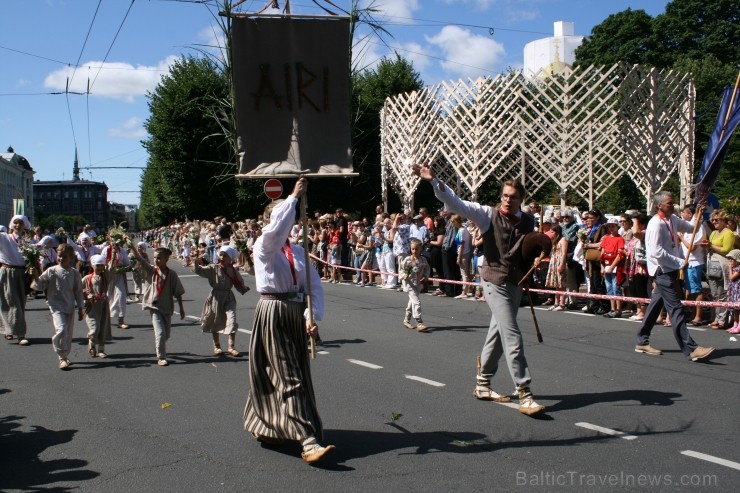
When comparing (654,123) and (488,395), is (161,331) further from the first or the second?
(654,123)

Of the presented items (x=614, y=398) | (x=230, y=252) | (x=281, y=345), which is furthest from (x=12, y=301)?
(x=614, y=398)

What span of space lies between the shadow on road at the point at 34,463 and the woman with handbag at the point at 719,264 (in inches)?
Answer: 359

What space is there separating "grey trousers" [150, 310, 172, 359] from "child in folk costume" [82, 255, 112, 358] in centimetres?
105

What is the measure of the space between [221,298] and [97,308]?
1.73 m

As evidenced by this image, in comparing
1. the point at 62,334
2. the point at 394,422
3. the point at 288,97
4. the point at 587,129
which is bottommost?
the point at 394,422

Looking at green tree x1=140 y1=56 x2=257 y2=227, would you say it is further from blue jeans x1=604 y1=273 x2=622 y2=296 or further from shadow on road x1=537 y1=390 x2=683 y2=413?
shadow on road x1=537 y1=390 x2=683 y2=413

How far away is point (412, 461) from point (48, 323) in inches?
404

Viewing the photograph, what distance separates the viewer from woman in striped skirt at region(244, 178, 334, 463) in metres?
5.28

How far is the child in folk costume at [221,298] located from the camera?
9.63 meters

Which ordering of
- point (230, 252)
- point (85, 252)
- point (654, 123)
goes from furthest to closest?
point (654, 123), point (85, 252), point (230, 252)

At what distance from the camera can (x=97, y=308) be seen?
9.95 meters

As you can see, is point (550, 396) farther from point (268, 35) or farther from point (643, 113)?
point (643, 113)

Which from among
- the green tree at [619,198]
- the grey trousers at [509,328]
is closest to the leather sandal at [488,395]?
the grey trousers at [509,328]

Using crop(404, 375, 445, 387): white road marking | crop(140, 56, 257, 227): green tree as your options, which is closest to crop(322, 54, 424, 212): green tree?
crop(140, 56, 257, 227): green tree
